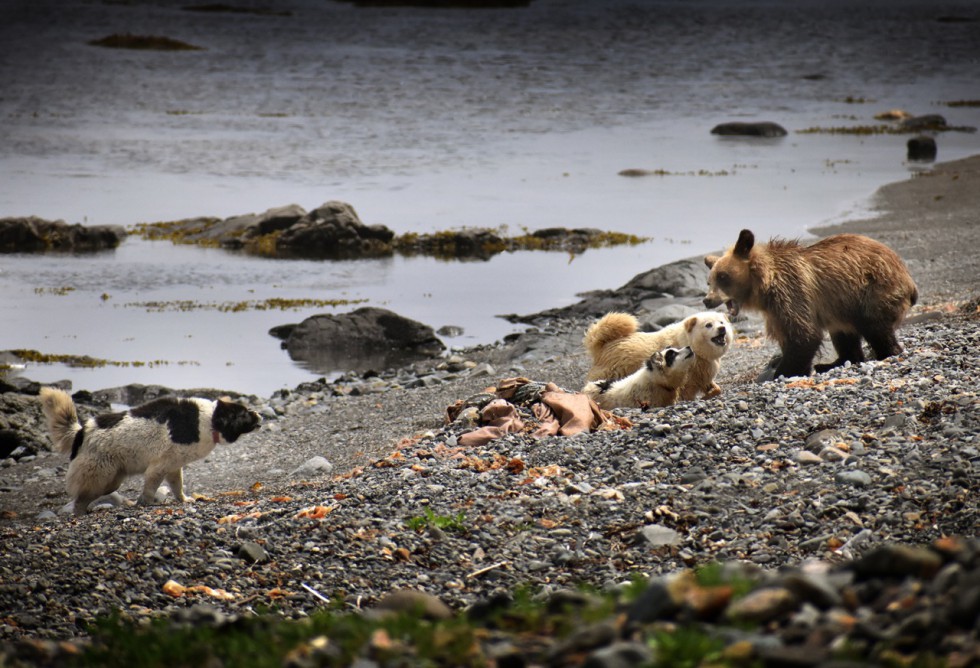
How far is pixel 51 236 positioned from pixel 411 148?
18.1 m

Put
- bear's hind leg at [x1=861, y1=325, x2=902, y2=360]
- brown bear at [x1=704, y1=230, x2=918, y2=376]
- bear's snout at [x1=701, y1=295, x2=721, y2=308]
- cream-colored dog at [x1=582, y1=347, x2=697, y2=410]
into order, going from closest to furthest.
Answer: cream-colored dog at [x1=582, y1=347, x2=697, y2=410]
brown bear at [x1=704, y1=230, x2=918, y2=376]
bear's hind leg at [x1=861, y1=325, x2=902, y2=360]
bear's snout at [x1=701, y1=295, x2=721, y2=308]

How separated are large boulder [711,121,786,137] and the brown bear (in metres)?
34.8

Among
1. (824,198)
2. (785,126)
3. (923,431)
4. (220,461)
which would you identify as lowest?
(220,461)

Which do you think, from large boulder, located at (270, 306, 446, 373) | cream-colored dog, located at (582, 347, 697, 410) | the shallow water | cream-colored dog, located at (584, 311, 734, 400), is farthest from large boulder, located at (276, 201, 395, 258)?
cream-colored dog, located at (582, 347, 697, 410)

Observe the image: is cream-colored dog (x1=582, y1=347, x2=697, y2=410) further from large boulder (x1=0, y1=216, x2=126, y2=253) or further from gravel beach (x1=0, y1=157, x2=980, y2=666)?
large boulder (x1=0, y1=216, x2=126, y2=253)

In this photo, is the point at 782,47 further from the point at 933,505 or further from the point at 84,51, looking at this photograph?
the point at 933,505

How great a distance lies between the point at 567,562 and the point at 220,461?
5.92 meters

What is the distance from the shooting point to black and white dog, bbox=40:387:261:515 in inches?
385

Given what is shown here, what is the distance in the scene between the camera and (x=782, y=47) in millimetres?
87688

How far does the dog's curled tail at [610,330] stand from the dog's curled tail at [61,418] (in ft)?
16.1

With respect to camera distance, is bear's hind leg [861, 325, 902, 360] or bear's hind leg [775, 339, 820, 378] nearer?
bear's hind leg [775, 339, 820, 378]

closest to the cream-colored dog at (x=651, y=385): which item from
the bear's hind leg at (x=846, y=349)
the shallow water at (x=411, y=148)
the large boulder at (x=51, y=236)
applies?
the bear's hind leg at (x=846, y=349)

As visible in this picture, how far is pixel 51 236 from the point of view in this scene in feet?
89.7

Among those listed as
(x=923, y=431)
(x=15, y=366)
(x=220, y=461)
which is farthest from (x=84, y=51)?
(x=923, y=431)
